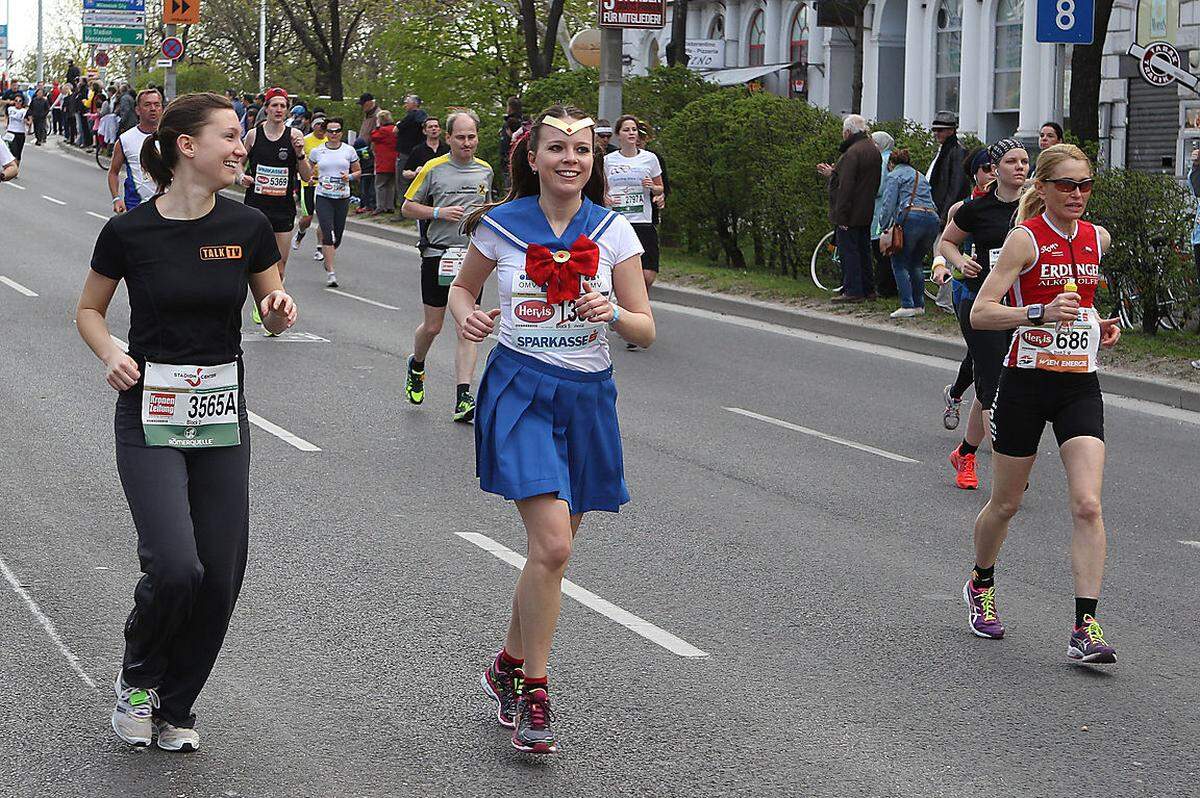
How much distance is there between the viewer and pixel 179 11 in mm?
40875

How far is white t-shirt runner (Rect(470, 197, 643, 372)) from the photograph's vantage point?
214 inches

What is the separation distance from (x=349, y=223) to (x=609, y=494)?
26.0 metres

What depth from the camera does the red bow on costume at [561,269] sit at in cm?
538

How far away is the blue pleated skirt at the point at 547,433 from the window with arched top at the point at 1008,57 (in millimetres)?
35484

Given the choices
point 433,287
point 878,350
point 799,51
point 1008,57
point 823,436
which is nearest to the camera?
point 823,436

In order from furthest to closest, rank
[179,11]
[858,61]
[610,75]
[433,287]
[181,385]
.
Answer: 1. [858,61]
2. [179,11]
3. [610,75]
4. [433,287]
5. [181,385]

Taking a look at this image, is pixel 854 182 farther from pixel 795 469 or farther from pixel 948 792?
pixel 948 792

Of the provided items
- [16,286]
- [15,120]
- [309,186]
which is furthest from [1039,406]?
[15,120]

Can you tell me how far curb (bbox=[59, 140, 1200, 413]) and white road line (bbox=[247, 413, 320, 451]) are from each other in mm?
6511

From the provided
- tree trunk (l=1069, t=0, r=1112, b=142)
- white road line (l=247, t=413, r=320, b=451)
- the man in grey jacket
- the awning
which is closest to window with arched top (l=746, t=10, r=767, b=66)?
the awning

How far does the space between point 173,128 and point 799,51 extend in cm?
4609

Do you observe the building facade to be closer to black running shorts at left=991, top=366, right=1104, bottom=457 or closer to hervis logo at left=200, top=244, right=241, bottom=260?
black running shorts at left=991, top=366, right=1104, bottom=457

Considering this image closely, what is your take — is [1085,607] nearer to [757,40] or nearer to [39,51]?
[757,40]

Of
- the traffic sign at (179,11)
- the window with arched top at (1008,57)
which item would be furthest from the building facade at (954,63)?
the traffic sign at (179,11)
